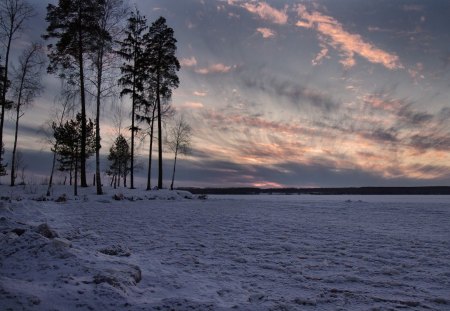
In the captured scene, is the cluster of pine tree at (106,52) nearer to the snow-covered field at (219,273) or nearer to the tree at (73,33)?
the tree at (73,33)

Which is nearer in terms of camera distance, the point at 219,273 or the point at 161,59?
the point at 219,273

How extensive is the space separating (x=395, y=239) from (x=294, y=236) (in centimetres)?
207

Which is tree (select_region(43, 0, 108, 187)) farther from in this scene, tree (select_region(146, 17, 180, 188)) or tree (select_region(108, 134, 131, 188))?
tree (select_region(108, 134, 131, 188))

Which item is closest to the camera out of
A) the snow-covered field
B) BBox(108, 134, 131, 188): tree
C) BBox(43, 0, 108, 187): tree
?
the snow-covered field

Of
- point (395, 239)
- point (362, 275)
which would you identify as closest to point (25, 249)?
point (362, 275)

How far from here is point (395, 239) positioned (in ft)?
21.9

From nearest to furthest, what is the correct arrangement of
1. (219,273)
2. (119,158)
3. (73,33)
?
1. (219,273)
2. (73,33)
3. (119,158)

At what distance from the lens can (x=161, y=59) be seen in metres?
27.2

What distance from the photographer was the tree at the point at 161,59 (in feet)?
88.1

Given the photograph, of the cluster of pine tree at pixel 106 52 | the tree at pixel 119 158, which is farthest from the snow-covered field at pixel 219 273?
the tree at pixel 119 158

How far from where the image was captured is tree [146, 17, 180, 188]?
26.9 meters

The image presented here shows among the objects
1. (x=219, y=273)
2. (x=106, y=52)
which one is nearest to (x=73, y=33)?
(x=106, y=52)

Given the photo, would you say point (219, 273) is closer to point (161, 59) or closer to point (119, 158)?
point (161, 59)

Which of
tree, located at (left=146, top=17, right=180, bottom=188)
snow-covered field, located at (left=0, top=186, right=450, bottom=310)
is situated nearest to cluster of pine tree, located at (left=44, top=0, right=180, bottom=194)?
tree, located at (left=146, top=17, right=180, bottom=188)
